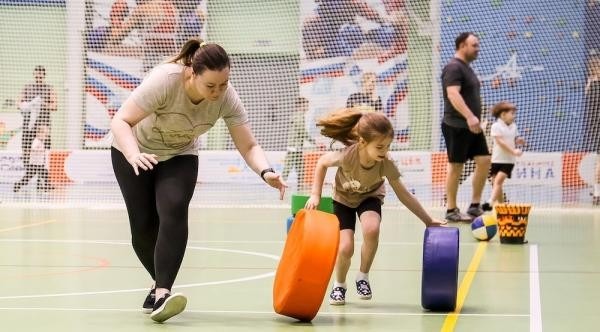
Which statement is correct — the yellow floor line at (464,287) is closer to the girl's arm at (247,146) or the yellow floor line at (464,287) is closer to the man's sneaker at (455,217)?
the girl's arm at (247,146)

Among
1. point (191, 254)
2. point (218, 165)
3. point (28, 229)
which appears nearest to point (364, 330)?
point (191, 254)

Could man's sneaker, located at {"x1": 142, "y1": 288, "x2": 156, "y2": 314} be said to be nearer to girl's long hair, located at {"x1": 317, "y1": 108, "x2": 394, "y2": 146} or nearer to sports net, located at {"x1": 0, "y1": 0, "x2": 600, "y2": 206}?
girl's long hair, located at {"x1": 317, "y1": 108, "x2": 394, "y2": 146}

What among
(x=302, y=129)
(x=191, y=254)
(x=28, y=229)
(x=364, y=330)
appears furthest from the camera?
(x=302, y=129)

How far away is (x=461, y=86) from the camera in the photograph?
38.8ft

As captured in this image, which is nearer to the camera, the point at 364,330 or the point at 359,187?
the point at 364,330

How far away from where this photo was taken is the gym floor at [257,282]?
5.41 metres

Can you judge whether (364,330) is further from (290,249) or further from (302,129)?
(302,129)

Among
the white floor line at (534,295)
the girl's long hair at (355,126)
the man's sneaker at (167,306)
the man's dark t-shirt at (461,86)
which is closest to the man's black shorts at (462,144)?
the man's dark t-shirt at (461,86)

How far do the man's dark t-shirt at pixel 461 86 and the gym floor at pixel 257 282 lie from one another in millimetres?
1253

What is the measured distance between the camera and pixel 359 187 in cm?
624

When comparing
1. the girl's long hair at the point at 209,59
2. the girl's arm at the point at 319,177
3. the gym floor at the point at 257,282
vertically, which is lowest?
the gym floor at the point at 257,282

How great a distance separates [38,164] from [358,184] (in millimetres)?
11504

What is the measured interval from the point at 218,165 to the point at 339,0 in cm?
334

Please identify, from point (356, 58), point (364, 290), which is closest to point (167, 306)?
point (364, 290)
